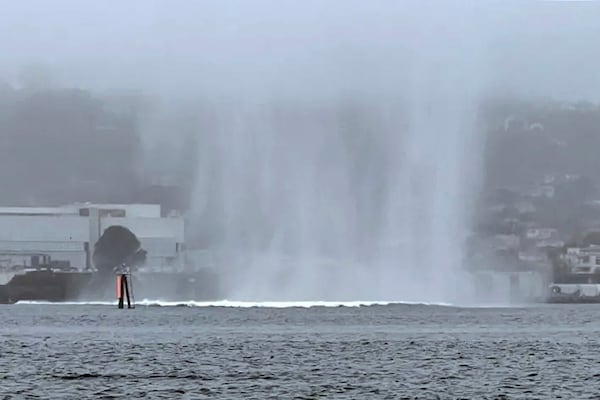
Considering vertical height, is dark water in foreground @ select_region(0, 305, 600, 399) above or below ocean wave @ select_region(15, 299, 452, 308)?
below

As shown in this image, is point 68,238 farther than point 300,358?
Yes

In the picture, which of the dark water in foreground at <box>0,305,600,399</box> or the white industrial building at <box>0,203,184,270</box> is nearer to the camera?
the dark water in foreground at <box>0,305,600,399</box>

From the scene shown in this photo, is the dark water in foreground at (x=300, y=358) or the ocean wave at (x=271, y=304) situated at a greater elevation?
the ocean wave at (x=271, y=304)

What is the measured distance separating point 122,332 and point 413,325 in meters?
18.8

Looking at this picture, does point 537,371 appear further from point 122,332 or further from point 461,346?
point 122,332

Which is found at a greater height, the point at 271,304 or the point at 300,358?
the point at 271,304

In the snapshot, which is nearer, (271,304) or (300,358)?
(300,358)

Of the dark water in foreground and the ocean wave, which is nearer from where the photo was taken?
the dark water in foreground

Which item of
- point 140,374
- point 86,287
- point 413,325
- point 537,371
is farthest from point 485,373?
point 86,287

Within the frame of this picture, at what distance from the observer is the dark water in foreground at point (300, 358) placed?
142ft

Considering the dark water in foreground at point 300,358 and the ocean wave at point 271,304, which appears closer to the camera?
the dark water in foreground at point 300,358

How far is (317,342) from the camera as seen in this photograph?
6600 centimetres

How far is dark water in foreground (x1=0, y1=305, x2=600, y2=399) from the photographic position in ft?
142

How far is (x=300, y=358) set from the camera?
182 feet
